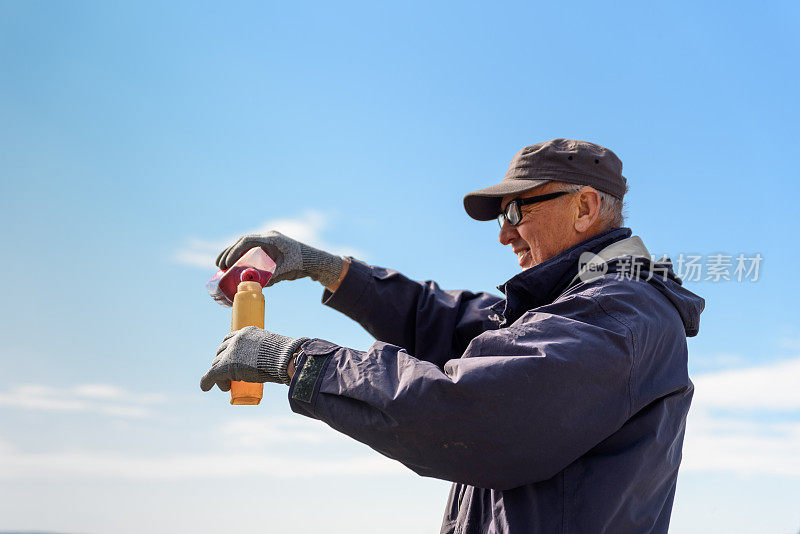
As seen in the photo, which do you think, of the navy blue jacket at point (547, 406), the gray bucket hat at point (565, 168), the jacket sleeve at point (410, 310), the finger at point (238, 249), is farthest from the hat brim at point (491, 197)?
the finger at point (238, 249)

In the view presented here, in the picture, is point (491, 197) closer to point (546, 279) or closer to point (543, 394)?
point (546, 279)

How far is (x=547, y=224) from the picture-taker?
12.0 feet

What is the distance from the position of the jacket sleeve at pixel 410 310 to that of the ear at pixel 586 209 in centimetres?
97

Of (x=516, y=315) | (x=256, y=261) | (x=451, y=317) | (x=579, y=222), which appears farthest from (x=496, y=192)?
(x=256, y=261)

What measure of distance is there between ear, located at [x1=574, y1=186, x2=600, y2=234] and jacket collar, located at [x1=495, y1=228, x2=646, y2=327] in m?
0.15

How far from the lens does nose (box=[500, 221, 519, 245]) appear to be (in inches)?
154

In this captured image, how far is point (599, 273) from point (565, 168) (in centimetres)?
76

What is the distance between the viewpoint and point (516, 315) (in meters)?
3.45

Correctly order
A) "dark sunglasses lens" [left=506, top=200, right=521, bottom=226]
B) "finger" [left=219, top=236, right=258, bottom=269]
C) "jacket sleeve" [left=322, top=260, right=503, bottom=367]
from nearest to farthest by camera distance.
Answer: "dark sunglasses lens" [left=506, top=200, right=521, bottom=226] < "finger" [left=219, top=236, right=258, bottom=269] < "jacket sleeve" [left=322, top=260, right=503, bottom=367]

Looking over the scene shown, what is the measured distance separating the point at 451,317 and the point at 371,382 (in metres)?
1.90

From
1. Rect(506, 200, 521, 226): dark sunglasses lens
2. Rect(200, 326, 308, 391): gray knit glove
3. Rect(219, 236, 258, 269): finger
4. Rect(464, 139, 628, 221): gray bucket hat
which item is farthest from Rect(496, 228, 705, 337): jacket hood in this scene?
Rect(219, 236, 258, 269): finger

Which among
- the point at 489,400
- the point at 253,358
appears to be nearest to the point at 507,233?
the point at 489,400

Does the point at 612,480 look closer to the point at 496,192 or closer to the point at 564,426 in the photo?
the point at 564,426

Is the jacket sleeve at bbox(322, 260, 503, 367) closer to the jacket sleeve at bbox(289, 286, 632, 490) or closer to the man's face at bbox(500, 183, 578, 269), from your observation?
the man's face at bbox(500, 183, 578, 269)
